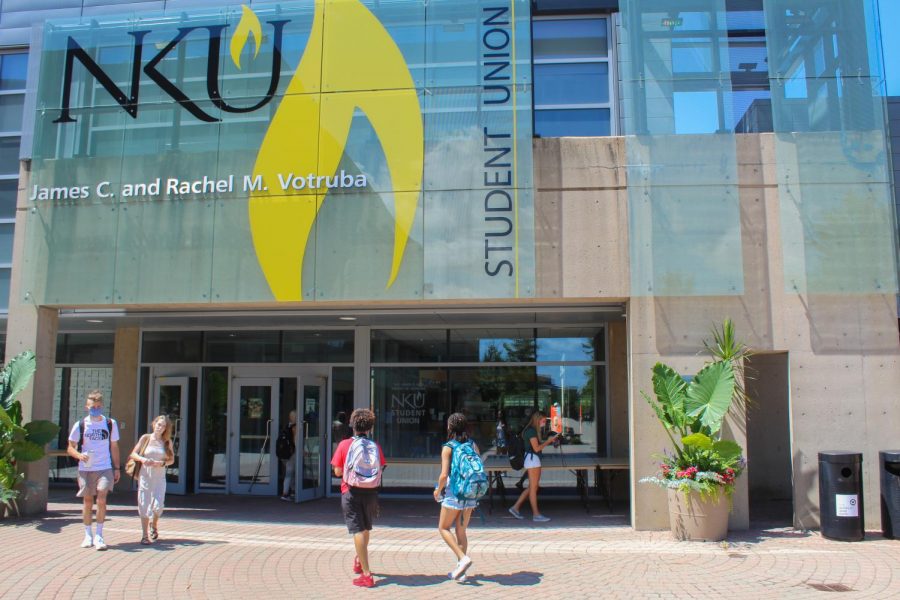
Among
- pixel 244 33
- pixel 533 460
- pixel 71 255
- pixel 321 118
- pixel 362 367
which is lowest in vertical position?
pixel 533 460

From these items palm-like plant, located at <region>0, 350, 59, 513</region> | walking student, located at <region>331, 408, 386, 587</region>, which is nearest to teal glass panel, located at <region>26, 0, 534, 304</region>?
palm-like plant, located at <region>0, 350, 59, 513</region>

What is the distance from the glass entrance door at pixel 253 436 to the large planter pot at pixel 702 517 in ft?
24.7

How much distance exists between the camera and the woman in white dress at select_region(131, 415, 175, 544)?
348 inches

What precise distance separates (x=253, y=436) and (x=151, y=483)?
16.6 ft

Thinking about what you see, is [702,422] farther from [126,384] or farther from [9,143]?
[9,143]

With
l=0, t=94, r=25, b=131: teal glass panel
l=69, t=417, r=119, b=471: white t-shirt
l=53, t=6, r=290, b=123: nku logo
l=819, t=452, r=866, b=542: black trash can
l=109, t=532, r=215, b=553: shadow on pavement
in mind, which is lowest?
l=109, t=532, r=215, b=553: shadow on pavement

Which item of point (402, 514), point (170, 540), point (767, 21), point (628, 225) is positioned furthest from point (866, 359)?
point (170, 540)

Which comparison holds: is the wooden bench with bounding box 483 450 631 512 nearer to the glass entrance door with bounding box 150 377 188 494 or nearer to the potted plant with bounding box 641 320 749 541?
the potted plant with bounding box 641 320 749 541

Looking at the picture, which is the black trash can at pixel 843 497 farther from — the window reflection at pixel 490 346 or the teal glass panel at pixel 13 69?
the teal glass panel at pixel 13 69

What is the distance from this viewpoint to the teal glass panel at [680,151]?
33.3 ft

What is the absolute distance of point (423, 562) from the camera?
826 cm

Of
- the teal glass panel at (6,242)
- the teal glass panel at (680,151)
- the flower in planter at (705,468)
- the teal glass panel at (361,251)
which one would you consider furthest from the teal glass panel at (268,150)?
the teal glass panel at (6,242)

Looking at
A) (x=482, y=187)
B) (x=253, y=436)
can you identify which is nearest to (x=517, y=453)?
(x=482, y=187)

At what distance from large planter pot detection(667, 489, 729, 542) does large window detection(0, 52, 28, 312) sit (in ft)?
44.0
